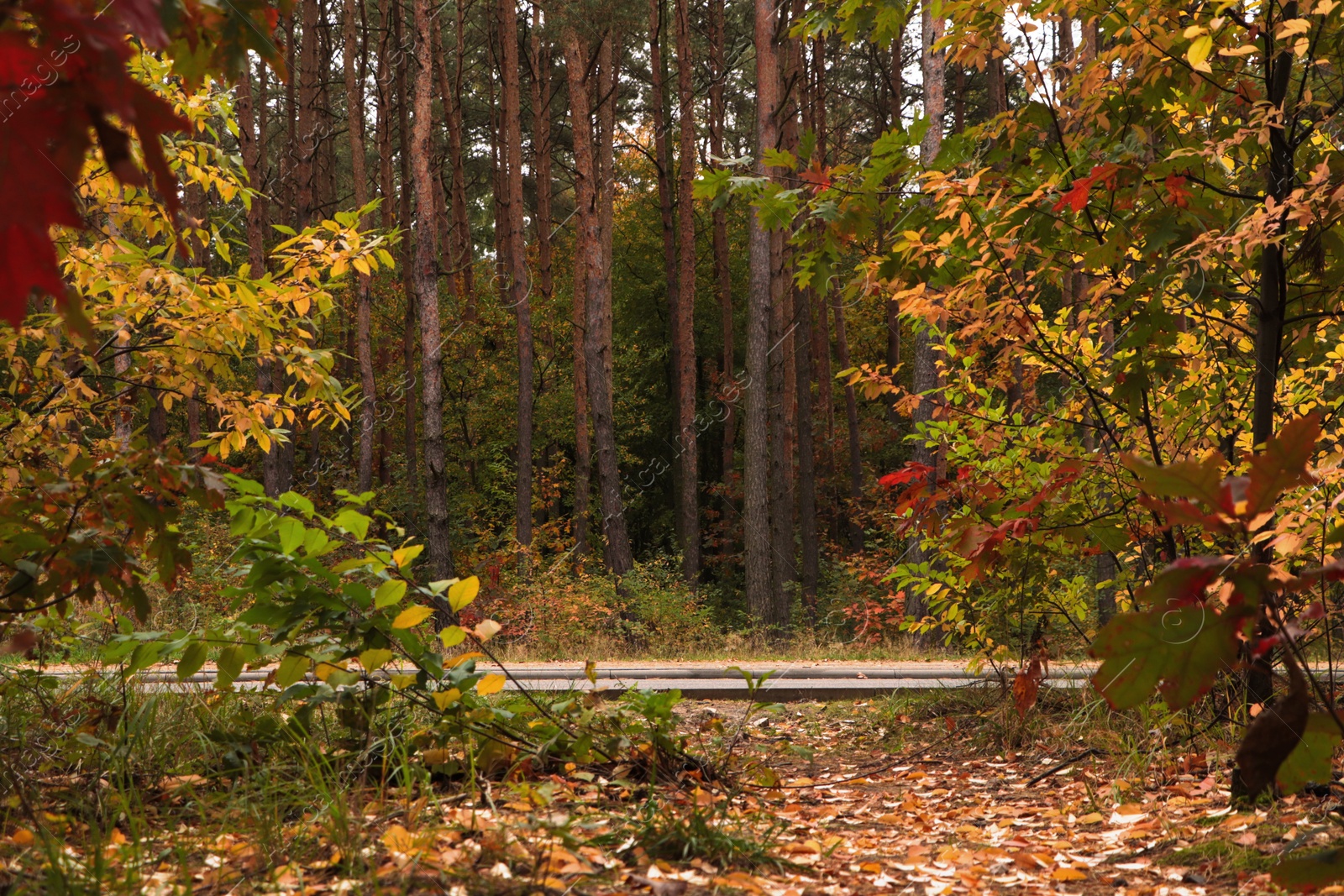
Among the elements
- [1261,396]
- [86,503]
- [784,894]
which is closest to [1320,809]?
[1261,396]

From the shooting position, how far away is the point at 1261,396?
11.5 ft

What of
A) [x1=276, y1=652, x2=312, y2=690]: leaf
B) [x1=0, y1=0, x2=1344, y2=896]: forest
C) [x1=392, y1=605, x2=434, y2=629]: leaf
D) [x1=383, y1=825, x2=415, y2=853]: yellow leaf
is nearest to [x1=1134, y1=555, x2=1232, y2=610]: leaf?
[x1=0, y1=0, x2=1344, y2=896]: forest

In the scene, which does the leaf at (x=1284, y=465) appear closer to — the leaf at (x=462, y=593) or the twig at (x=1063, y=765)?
the leaf at (x=462, y=593)

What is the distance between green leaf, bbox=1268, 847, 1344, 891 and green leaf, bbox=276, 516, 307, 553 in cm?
259

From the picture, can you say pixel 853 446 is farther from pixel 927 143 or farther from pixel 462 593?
pixel 462 593

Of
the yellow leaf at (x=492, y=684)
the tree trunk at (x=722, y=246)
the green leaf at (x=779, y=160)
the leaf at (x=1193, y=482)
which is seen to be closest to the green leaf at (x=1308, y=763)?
the leaf at (x=1193, y=482)

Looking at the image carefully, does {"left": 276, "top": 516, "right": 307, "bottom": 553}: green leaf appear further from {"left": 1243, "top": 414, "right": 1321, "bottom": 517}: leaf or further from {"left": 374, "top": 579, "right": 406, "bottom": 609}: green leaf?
{"left": 1243, "top": 414, "right": 1321, "bottom": 517}: leaf

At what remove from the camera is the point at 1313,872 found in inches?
62.4

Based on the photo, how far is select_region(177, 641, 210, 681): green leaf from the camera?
114 inches

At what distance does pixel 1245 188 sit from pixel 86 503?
15.1 ft

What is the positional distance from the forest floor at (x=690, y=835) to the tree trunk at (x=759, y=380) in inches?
422

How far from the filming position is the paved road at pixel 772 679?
18.2 feet

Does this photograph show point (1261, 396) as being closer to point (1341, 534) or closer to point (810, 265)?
point (810, 265)

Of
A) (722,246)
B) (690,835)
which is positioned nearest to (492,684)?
(690,835)
